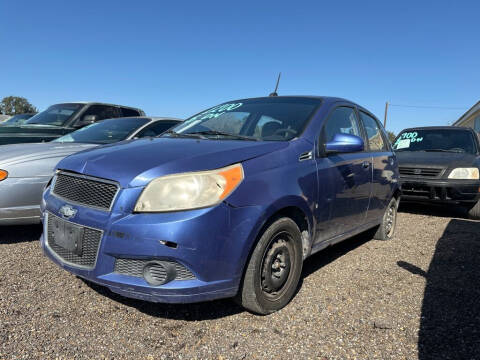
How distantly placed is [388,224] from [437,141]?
3.26m

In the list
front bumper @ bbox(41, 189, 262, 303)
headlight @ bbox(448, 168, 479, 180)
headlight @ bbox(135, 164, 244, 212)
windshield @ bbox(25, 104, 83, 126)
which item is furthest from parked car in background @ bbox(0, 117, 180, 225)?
headlight @ bbox(448, 168, 479, 180)

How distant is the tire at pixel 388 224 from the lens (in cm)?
436

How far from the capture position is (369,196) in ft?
11.9

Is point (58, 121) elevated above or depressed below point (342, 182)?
above

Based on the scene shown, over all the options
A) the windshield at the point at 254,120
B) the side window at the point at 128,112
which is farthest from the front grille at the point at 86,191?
the side window at the point at 128,112

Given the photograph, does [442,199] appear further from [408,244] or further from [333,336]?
[333,336]

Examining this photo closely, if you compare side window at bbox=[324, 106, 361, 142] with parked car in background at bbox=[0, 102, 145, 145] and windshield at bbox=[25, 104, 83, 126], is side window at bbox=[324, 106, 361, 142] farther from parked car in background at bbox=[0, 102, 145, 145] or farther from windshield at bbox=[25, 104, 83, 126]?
windshield at bbox=[25, 104, 83, 126]

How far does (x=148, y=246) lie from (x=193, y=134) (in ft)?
4.67

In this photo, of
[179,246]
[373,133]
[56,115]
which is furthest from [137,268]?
[56,115]

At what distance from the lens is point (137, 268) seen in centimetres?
202

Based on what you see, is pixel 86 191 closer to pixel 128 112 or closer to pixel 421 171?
pixel 421 171

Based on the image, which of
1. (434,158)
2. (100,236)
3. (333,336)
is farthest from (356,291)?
(434,158)

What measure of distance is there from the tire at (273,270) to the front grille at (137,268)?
1.36 feet

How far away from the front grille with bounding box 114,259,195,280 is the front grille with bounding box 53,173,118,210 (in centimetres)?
34
